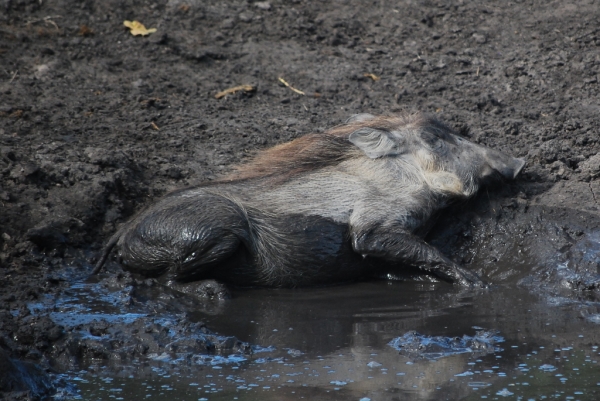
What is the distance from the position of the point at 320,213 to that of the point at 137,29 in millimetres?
3703

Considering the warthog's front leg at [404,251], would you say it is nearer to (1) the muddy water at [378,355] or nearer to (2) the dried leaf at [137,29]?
(1) the muddy water at [378,355]

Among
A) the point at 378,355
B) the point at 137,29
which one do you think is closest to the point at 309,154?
the point at 378,355

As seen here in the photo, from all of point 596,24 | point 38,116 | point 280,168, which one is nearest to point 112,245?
point 280,168

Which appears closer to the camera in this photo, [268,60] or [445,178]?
[445,178]

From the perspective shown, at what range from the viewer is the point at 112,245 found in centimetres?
617

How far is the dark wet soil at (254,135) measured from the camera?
16.9 ft

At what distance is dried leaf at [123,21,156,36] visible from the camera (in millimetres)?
9023

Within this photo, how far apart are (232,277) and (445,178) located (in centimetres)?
171

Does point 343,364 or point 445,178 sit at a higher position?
point 445,178

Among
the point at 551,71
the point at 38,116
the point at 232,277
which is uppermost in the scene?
the point at 551,71

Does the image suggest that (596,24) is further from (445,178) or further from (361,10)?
(445,178)

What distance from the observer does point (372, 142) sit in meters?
6.66

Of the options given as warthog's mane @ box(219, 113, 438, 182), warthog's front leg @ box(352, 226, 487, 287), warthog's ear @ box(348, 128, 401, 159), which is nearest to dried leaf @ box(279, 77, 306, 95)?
warthog's mane @ box(219, 113, 438, 182)

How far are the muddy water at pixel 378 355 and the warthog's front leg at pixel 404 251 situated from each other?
20cm
